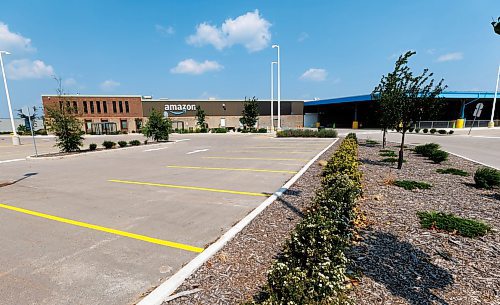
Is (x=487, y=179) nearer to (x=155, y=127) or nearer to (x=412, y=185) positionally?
(x=412, y=185)

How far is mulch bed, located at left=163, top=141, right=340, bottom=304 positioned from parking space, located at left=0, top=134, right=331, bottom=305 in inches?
19.9

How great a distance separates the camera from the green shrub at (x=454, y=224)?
4.06 metres

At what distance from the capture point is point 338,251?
2.91m

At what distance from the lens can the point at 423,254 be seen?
351 centimetres

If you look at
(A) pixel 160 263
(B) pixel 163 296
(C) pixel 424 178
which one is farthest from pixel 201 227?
(C) pixel 424 178

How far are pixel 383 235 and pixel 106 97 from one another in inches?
2433

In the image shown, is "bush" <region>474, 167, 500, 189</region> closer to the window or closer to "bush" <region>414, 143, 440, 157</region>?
"bush" <region>414, 143, 440, 157</region>

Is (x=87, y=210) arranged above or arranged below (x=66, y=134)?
below

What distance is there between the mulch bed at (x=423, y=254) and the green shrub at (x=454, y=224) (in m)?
0.12

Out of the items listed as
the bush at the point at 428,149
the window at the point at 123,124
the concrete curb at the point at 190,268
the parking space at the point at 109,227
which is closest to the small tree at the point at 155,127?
the parking space at the point at 109,227

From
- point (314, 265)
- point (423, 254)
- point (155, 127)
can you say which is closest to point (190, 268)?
point (314, 265)

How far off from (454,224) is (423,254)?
1.36 meters

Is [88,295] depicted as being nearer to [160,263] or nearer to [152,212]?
[160,263]

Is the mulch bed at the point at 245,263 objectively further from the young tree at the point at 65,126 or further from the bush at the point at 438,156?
the young tree at the point at 65,126
